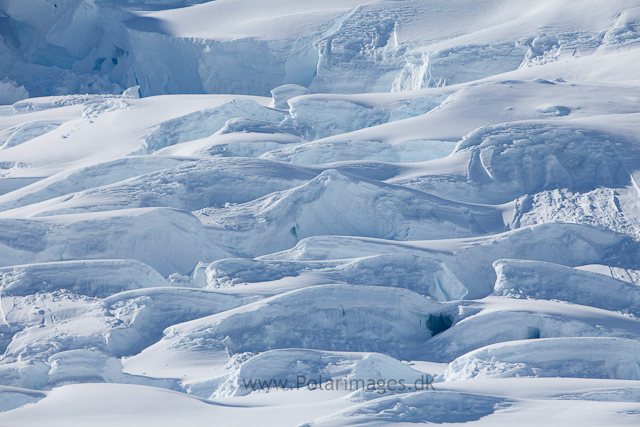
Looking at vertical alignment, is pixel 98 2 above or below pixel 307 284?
above

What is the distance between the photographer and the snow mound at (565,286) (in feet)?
27.0

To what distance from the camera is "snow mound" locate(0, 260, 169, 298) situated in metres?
7.84

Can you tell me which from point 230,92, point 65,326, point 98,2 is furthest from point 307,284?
point 98,2

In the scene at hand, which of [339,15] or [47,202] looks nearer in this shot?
[47,202]

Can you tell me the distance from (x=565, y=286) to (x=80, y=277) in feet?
16.9

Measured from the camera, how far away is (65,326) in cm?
717

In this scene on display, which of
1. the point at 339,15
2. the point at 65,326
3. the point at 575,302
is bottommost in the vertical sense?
the point at 575,302

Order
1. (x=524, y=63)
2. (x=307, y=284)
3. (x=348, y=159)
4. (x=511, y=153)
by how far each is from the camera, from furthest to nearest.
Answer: (x=524, y=63)
(x=348, y=159)
(x=511, y=153)
(x=307, y=284)

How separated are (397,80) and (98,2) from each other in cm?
1087

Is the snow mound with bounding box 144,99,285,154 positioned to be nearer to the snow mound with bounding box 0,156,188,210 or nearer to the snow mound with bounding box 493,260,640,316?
the snow mound with bounding box 0,156,188,210

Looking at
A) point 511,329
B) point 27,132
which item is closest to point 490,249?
point 511,329

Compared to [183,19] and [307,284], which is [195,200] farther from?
[183,19]

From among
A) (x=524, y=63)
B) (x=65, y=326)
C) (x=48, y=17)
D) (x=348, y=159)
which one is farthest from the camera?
(x=48, y=17)

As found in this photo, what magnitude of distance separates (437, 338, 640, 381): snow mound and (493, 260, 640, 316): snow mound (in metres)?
1.71
